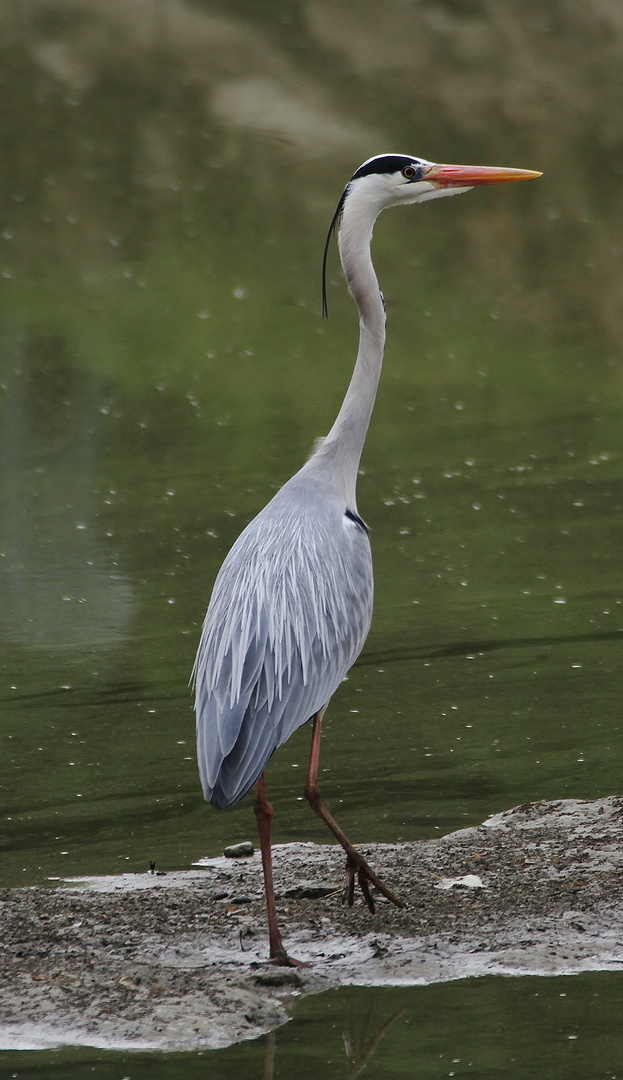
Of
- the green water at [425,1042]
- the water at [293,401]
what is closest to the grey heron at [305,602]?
the green water at [425,1042]

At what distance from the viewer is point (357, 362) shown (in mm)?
5426

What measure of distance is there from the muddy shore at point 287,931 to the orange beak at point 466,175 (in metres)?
2.28

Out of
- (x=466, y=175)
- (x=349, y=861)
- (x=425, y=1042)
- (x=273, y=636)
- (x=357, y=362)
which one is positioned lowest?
(x=425, y=1042)

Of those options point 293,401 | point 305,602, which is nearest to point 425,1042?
point 305,602

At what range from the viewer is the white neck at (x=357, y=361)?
17.7ft

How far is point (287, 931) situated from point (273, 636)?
886 millimetres

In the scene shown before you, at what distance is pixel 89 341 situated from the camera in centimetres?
1533

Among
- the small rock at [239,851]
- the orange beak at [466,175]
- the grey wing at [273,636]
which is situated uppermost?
the orange beak at [466,175]

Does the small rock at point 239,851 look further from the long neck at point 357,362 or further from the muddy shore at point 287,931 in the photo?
the long neck at point 357,362

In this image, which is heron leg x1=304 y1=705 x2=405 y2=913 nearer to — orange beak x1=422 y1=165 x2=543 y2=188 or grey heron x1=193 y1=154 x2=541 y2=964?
grey heron x1=193 y1=154 x2=541 y2=964

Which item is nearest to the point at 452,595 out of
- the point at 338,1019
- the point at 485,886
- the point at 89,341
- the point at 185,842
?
the point at 185,842

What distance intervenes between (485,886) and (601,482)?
6.38 m

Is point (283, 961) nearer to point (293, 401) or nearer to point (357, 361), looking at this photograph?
point (357, 361)

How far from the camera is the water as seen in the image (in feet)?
21.0
